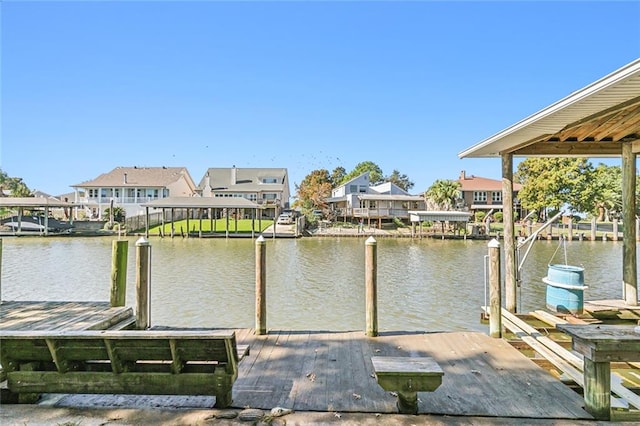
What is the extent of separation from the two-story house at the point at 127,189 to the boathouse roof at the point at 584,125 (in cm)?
→ 4344

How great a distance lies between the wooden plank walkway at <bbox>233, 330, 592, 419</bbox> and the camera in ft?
11.3

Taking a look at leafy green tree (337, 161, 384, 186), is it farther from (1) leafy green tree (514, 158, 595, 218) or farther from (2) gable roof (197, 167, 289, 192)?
(1) leafy green tree (514, 158, 595, 218)

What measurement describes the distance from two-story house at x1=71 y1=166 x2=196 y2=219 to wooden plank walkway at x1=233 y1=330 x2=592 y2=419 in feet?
143

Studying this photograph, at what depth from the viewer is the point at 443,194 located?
40844mm

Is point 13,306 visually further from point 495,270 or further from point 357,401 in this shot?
point 495,270

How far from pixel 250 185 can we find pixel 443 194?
24.7m

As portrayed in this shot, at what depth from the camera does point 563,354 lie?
4.60 meters

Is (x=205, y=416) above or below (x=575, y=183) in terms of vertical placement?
below

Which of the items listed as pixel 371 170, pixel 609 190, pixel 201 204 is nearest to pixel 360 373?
pixel 201 204

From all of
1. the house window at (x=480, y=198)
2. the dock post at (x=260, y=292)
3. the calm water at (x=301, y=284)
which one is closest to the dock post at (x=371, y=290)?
the dock post at (x=260, y=292)

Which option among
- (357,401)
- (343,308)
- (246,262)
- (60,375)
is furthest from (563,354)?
(246,262)

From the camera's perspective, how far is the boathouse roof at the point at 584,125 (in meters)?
3.79

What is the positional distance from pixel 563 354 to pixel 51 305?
25.3 ft

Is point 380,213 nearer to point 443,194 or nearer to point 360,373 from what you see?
point 443,194
